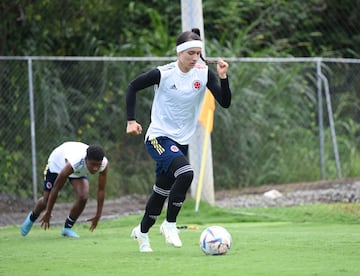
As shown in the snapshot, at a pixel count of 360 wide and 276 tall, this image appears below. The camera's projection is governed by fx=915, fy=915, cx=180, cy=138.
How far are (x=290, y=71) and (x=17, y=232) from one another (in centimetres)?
753

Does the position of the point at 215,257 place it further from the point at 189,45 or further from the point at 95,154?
the point at 95,154

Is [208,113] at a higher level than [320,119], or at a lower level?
higher

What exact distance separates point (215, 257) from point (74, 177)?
4.02 metres

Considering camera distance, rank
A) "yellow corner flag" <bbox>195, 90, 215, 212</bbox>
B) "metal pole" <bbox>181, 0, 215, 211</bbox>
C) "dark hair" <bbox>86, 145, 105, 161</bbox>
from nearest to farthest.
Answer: "dark hair" <bbox>86, 145, 105, 161</bbox> → "yellow corner flag" <bbox>195, 90, 215, 212</bbox> → "metal pole" <bbox>181, 0, 215, 211</bbox>

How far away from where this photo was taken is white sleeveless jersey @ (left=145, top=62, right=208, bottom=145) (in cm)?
852

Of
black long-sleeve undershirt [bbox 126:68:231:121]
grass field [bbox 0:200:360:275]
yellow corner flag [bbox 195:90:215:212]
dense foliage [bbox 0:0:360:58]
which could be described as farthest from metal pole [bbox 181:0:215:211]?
black long-sleeve undershirt [bbox 126:68:231:121]

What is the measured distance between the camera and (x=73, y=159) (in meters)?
10.9

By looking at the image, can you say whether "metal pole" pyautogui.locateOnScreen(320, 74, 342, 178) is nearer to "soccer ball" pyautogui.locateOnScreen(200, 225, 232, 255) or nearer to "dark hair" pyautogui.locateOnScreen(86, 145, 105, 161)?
"dark hair" pyautogui.locateOnScreen(86, 145, 105, 161)

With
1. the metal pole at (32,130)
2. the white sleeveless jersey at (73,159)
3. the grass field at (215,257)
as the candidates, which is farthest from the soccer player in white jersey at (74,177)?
the metal pole at (32,130)

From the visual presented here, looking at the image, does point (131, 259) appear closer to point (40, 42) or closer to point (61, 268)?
point (61, 268)

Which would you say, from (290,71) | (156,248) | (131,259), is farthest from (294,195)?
(131,259)

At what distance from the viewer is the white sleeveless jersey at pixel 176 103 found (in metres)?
8.52

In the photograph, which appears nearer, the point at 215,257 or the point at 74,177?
the point at 215,257

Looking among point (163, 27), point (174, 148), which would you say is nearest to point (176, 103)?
point (174, 148)
